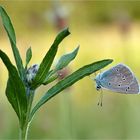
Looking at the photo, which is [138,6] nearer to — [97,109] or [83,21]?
[83,21]

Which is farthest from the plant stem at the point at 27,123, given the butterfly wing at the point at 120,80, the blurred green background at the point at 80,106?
the blurred green background at the point at 80,106

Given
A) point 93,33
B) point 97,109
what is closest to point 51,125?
point 97,109

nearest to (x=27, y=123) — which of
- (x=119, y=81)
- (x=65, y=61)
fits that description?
(x=65, y=61)

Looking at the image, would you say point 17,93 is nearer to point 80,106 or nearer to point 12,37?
point 12,37

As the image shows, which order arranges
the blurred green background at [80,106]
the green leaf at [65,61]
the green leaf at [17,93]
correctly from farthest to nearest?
the blurred green background at [80,106] → the green leaf at [65,61] → the green leaf at [17,93]

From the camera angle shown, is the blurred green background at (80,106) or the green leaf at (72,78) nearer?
the green leaf at (72,78)

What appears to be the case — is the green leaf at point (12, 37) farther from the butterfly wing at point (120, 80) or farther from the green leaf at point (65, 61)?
the butterfly wing at point (120, 80)

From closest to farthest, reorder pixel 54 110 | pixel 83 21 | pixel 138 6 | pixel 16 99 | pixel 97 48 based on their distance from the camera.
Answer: pixel 16 99 → pixel 54 110 → pixel 97 48 → pixel 83 21 → pixel 138 6

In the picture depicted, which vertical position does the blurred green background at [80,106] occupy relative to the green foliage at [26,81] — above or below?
above
